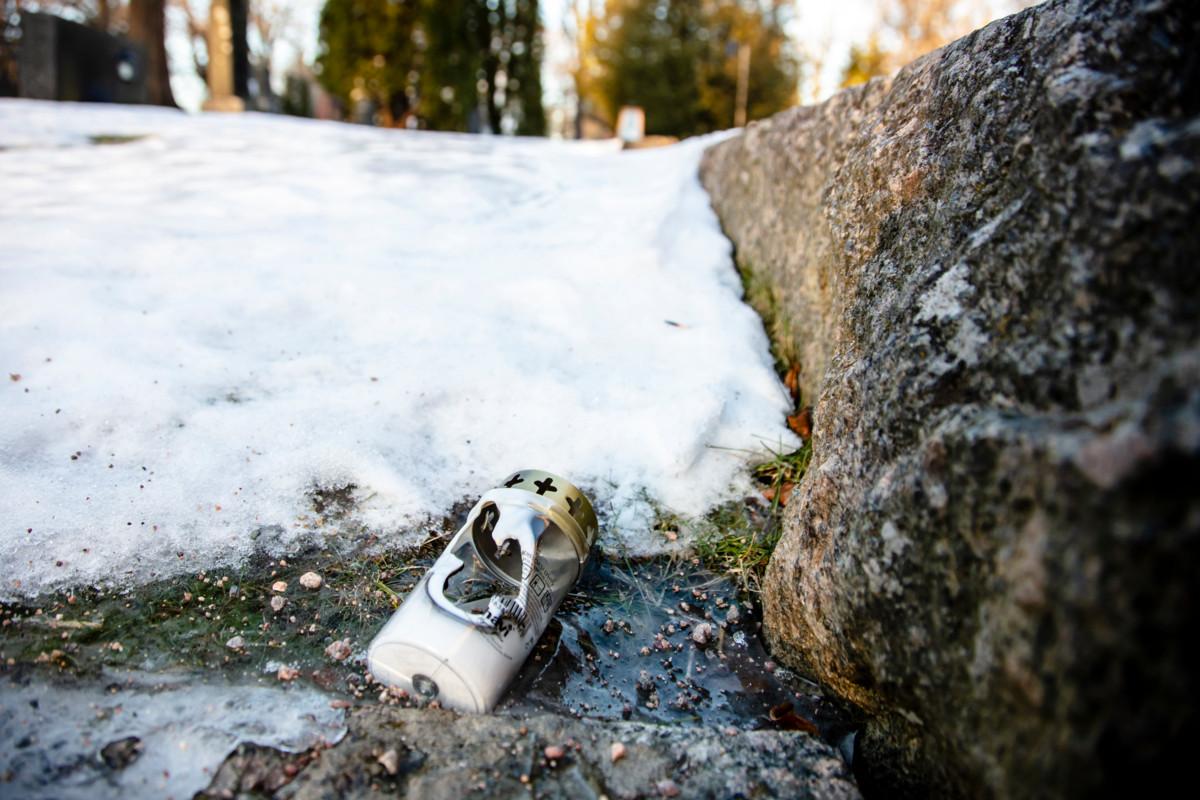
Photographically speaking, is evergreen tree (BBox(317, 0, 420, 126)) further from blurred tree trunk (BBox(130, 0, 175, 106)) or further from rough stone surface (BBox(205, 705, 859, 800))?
rough stone surface (BBox(205, 705, 859, 800))

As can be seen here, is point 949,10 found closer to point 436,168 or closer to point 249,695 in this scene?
point 436,168

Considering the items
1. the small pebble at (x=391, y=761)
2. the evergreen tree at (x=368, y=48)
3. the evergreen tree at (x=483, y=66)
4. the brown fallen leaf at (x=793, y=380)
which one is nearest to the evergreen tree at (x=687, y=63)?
the evergreen tree at (x=483, y=66)

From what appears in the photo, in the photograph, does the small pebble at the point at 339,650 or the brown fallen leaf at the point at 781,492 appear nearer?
the small pebble at the point at 339,650

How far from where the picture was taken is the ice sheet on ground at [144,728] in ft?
4.49

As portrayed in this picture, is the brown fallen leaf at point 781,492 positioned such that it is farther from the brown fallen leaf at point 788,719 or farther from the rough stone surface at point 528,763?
the rough stone surface at point 528,763

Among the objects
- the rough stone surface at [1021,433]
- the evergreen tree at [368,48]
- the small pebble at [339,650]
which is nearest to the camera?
the rough stone surface at [1021,433]

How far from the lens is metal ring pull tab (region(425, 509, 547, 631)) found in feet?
5.41

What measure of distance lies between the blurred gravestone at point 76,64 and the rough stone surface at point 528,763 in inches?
422

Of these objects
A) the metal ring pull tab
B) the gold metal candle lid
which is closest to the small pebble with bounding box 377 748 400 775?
the metal ring pull tab

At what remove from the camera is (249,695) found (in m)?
1.61

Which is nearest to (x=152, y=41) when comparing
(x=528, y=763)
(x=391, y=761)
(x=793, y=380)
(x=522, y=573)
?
(x=793, y=380)

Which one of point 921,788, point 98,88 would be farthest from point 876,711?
point 98,88

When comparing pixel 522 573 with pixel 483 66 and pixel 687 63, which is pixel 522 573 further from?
pixel 687 63

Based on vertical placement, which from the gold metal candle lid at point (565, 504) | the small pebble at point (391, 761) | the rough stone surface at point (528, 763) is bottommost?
the rough stone surface at point (528, 763)
